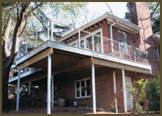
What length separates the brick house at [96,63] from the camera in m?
8.88

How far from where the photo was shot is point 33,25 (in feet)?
54.0

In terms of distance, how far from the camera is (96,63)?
31.1ft

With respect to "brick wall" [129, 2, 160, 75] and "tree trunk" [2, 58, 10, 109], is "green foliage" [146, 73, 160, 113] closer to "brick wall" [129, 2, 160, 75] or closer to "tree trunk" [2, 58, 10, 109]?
"brick wall" [129, 2, 160, 75]

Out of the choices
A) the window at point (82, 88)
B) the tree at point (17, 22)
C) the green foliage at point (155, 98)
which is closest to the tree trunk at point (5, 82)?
the tree at point (17, 22)

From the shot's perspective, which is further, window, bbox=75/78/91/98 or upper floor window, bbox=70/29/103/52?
window, bbox=75/78/91/98

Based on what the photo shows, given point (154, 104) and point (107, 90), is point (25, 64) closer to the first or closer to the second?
point (107, 90)

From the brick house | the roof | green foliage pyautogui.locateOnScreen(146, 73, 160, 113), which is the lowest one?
green foliage pyautogui.locateOnScreen(146, 73, 160, 113)

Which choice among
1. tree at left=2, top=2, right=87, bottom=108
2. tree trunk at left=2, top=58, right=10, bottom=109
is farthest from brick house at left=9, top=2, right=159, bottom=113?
tree at left=2, top=2, right=87, bottom=108

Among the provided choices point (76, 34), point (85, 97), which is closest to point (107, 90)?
point (85, 97)

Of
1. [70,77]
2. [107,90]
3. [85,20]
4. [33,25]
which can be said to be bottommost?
[107,90]

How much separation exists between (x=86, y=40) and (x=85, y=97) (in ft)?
14.0

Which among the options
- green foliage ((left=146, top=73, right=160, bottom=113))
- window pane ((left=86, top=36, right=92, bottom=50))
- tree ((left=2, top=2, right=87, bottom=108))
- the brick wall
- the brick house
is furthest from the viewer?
the brick wall

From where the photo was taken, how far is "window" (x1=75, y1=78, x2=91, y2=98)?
13500mm

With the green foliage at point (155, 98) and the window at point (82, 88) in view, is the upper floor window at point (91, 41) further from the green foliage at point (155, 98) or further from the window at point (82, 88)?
the green foliage at point (155, 98)
